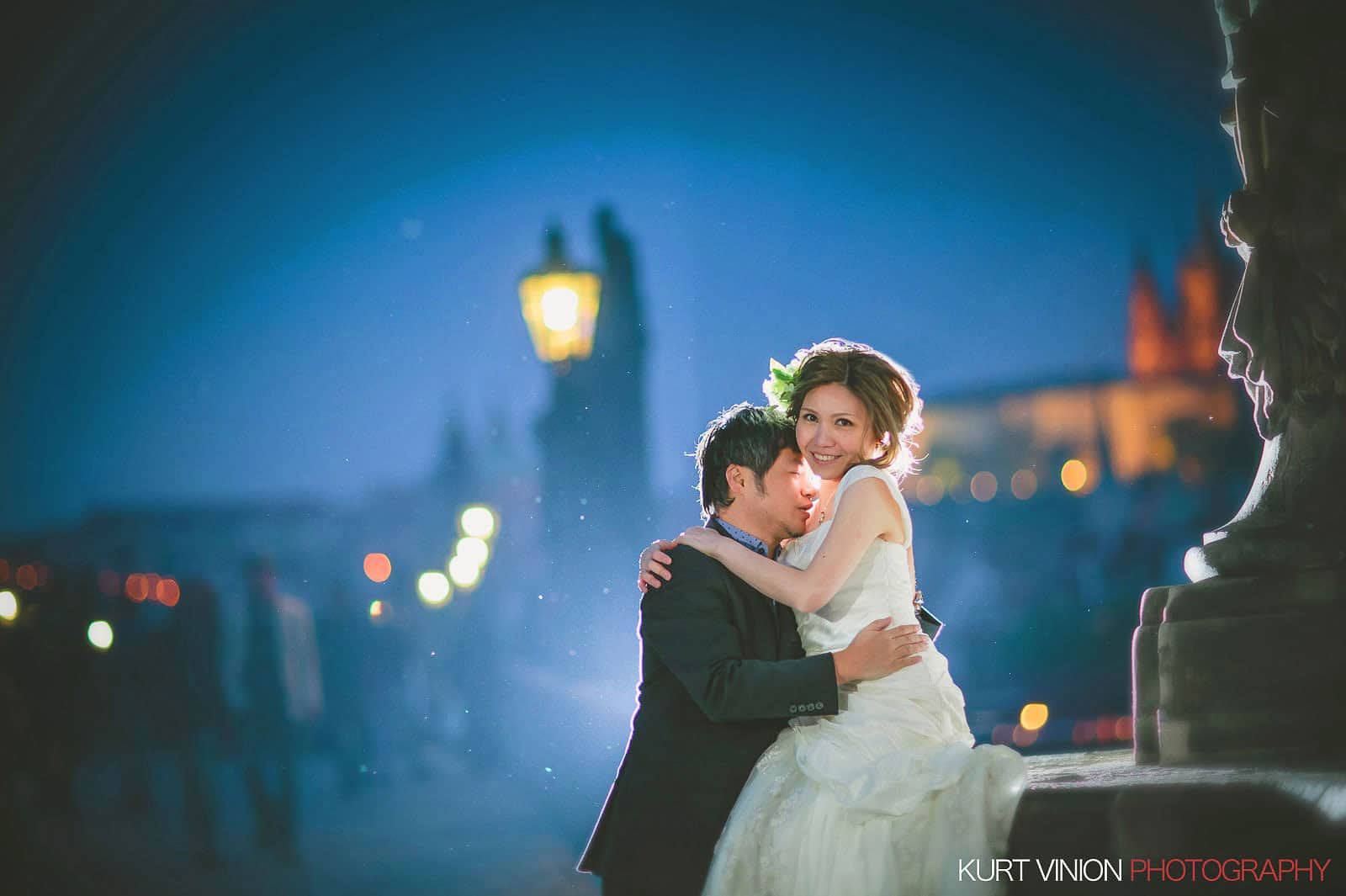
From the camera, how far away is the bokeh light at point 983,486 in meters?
45.5

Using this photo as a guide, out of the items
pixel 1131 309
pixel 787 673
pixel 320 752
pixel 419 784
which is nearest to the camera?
pixel 787 673

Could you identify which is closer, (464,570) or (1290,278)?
(1290,278)

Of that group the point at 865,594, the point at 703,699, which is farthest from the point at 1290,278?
the point at 703,699

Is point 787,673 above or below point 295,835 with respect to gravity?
above

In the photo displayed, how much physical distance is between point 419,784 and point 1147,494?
33275 millimetres

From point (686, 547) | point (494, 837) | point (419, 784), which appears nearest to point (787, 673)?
point (686, 547)

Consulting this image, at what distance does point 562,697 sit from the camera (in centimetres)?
1967

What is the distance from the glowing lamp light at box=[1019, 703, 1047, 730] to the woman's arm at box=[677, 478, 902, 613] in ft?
92.5

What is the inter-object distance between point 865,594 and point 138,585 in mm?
21292

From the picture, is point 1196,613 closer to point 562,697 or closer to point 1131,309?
point 562,697

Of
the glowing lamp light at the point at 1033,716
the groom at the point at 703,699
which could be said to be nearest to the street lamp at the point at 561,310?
the groom at the point at 703,699

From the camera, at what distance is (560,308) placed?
7.53 metres

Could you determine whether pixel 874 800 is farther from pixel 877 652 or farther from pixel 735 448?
pixel 735 448

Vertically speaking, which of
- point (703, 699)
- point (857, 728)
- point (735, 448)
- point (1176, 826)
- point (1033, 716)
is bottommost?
point (1033, 716)
